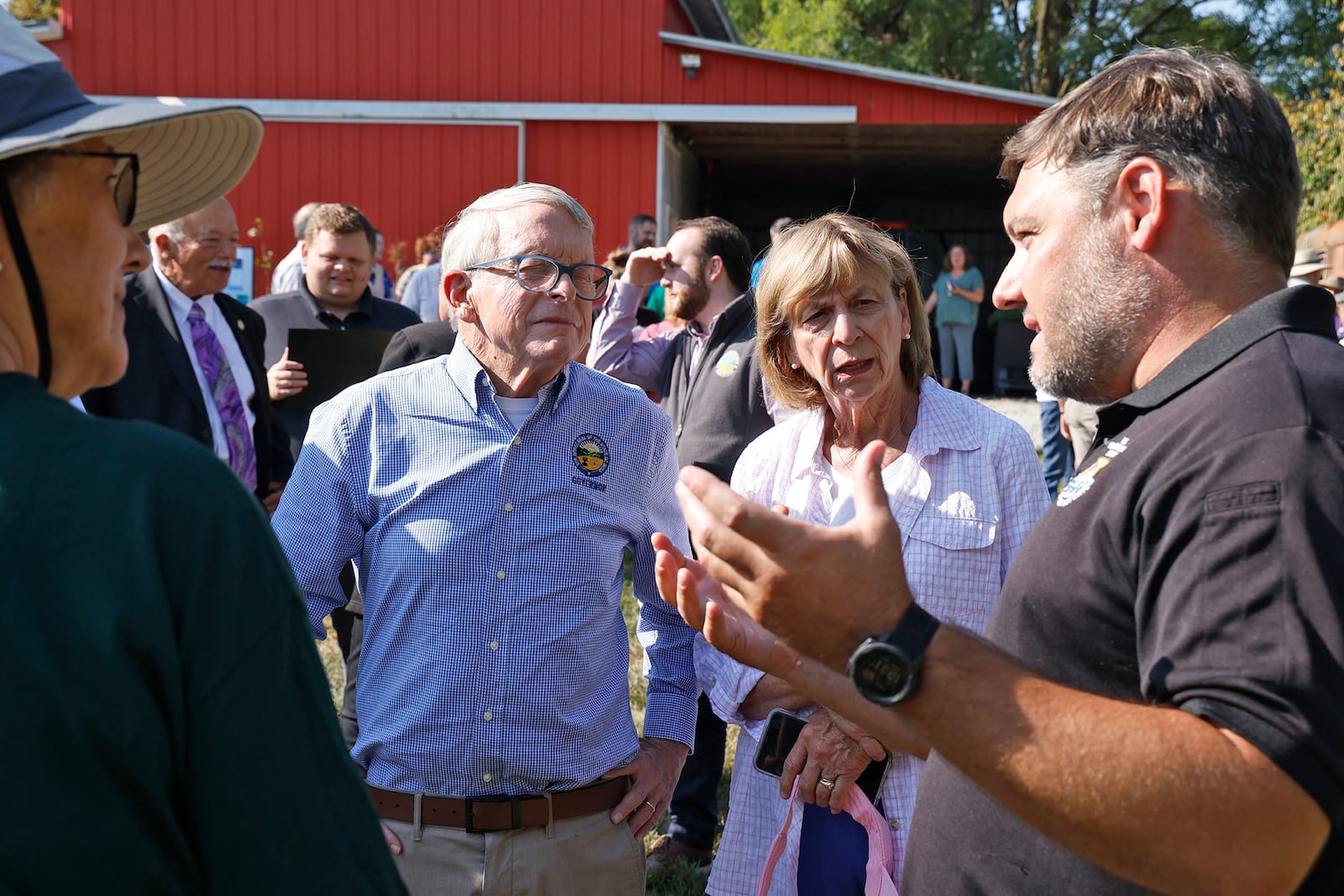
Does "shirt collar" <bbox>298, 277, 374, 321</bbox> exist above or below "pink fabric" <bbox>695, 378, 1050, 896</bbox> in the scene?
above

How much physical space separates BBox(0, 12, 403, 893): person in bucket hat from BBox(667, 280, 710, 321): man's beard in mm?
3955

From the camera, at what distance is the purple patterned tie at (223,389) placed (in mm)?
Result: 4312

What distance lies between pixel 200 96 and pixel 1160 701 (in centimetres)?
1481

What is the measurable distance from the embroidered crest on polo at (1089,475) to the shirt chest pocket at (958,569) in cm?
91

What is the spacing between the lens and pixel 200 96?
45.2ft

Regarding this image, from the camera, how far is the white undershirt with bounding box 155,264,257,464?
4234mm

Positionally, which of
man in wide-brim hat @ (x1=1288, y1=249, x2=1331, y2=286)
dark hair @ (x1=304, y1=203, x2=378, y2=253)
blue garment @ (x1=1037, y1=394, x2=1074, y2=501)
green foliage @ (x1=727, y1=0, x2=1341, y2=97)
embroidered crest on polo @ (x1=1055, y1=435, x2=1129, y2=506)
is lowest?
blue garment @ (x1=1037, y1=394, x2=1074, y2=501)

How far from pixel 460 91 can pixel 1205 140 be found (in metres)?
13.2

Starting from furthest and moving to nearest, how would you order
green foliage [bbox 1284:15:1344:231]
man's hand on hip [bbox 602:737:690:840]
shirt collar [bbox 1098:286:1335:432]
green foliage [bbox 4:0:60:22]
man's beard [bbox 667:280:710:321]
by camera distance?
green foliage [bbox 4:0:60:22], green foliage [bbox 1284:15:1344:231], man's beard [bbox 667:280:710:321], man's hand on hip [bbox 602:737:690:840], shirt collar [bbox 1098:286:1335:432]

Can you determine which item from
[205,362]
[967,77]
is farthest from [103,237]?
[967,77]

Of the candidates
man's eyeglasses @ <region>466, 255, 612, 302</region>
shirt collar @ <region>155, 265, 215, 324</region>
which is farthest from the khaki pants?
shirt collar @ <region>155, 265, 215, 324</region>

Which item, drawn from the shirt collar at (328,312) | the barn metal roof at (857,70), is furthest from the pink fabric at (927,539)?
the barn metal roof at (857,70)

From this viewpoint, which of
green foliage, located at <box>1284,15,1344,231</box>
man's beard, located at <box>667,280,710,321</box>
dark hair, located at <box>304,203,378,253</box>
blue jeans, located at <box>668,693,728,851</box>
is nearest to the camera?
blue jeans, located at <box>668,693,728,851</box>

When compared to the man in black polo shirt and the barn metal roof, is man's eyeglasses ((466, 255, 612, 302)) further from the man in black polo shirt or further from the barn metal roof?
the barn metal roof
